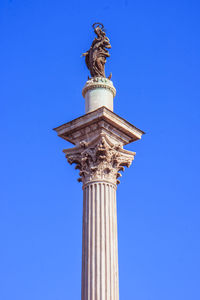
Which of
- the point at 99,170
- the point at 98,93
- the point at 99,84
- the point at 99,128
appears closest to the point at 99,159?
the point at 99,170

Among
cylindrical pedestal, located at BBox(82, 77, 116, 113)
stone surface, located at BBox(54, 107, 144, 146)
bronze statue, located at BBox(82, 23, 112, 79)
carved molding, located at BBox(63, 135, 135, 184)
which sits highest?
bronze statue, located at BBox(82, 23, 112, 79)

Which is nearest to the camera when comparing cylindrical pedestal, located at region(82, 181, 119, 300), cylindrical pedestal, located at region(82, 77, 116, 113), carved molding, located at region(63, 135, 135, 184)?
cylindrical pedestal, located at region(82, 181, 119, 300)

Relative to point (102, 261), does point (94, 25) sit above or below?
above

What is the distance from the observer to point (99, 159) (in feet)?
71.1

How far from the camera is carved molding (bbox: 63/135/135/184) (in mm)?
21562

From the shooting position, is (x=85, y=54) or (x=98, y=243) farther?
(x=85, y=54)

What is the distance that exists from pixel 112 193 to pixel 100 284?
395cm

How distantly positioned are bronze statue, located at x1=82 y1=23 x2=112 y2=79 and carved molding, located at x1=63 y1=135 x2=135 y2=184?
433 cm

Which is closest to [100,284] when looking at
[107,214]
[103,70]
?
[107,214]

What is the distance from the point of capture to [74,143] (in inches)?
901

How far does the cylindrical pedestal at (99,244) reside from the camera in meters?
19.0

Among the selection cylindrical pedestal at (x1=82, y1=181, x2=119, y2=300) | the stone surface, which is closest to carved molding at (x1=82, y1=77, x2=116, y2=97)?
the stone surface

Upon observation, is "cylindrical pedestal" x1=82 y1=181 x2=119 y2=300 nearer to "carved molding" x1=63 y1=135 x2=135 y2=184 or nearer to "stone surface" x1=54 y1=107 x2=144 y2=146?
"carved molding" x1=63 y1=135 x2=135 y2=184

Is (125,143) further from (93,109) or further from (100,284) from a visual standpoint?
(100,284)
